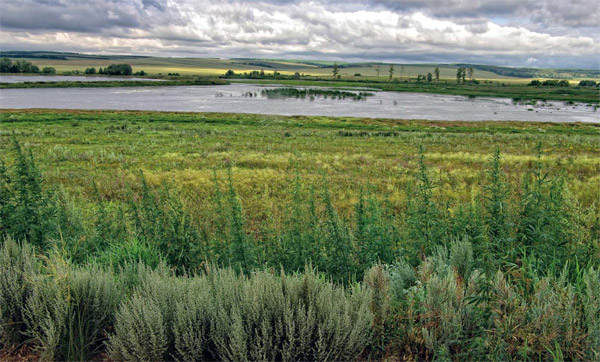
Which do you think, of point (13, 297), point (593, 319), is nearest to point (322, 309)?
point (593, 319)

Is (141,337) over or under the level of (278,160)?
over

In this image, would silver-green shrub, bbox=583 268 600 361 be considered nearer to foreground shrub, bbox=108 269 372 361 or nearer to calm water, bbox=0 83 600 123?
foreground shrub, bbox=108 269 372 361

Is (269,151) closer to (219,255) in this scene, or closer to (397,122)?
(219,255)

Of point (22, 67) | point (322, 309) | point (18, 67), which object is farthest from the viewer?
point (18, 67)

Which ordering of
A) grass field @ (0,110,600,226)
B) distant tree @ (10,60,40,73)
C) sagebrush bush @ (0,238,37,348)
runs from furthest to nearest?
distant tree @ (10,60,40,73) → grass field @ (0,110,600,226) → sagebrush bush @ (0,238,37,348)

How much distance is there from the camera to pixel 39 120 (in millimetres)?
41844

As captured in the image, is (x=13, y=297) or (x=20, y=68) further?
(x=20, y=68)

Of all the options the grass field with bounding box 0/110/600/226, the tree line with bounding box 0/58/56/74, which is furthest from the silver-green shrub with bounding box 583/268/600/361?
the tree line with bounding box 0/58/56/74

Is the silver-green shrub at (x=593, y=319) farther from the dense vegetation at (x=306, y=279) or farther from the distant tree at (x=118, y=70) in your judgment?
the distant tree at (x=118, y=70)

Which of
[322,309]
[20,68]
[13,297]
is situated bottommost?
[13,297]

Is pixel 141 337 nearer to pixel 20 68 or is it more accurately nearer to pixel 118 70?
pixel 118 70

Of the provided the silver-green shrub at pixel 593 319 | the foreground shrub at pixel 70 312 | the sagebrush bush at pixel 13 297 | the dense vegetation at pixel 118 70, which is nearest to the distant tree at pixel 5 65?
the dense vegetation at pixel 118 70

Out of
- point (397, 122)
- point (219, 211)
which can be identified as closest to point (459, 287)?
point (219, 211)

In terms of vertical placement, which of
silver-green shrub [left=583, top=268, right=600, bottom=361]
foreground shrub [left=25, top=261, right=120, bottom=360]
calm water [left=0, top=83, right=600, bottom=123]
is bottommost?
foreground shrub [left=25, top=261, right=120, bottom=360]
